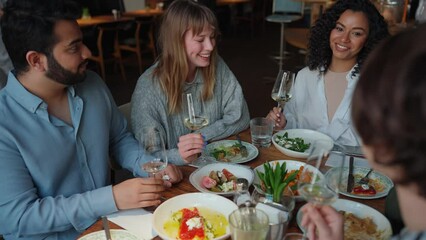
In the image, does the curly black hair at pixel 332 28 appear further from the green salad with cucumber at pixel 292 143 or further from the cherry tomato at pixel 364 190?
the cherry tomato at pixel 364 190

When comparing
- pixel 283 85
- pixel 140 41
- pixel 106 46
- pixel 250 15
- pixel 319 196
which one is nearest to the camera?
pixel 319 196

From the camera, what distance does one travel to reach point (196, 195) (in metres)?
1.36

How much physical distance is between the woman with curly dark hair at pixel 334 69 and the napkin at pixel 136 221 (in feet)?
3.36

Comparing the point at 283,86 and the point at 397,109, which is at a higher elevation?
the point at 397,109

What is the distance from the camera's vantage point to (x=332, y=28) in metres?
2.30

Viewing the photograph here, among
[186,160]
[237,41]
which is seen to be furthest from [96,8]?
[186,160]

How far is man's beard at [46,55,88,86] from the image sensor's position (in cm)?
141

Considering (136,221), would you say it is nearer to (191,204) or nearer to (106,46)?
(191,204)

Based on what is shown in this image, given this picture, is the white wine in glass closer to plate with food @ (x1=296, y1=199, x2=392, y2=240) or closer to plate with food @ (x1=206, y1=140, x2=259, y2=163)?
plate with food @ (x1=206, y1=140, x2=259, y2=163)

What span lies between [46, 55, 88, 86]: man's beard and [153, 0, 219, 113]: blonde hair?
24.5 inches

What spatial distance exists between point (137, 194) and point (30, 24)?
734mm

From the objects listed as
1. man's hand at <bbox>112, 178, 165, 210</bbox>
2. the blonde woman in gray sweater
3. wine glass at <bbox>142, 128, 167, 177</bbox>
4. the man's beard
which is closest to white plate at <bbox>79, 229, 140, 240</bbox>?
man's hand at <bbox>112, 178, 165, 210</bbox>

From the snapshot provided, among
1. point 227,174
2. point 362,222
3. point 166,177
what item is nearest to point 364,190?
point 362,222

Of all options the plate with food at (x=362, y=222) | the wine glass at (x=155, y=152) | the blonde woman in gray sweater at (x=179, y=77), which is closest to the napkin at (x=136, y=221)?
the wine glass at (x=155, y=152)
